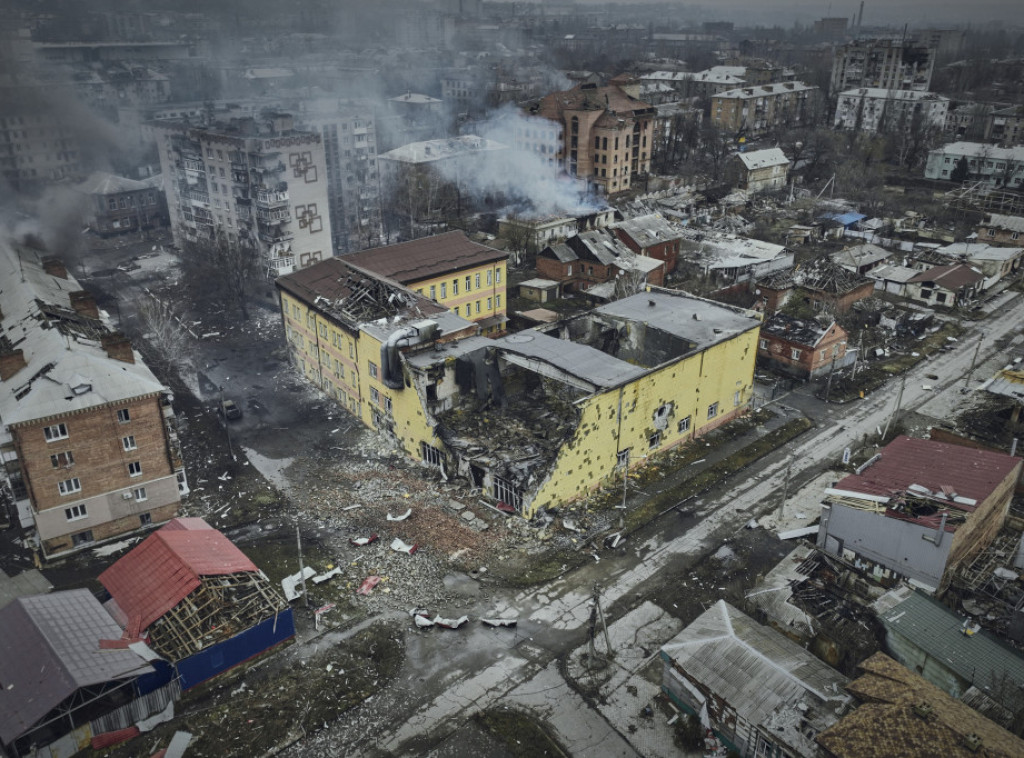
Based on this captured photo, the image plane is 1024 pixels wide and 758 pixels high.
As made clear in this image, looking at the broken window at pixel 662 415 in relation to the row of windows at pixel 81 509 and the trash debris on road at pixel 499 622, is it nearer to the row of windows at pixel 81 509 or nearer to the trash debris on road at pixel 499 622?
the trash debris on road at pixel 499 622

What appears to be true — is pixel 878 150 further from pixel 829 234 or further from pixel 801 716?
pixel 801 716

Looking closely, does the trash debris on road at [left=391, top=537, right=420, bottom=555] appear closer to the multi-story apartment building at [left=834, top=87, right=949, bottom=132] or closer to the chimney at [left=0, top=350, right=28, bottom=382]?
the chimney at [left=0, top=350, right=28, bottom=382]

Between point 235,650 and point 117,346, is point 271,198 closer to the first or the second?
point 117,346

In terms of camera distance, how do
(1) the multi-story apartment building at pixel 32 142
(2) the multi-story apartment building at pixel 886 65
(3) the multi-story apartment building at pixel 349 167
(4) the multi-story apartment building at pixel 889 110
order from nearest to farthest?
(1) the multi-story apartment building at pixel 32 142 < (3) the multi-story apartment building at pixel 349 167 < (4) the multi-story apartment building at pixel 889 110 < (2) the multi-story apartment building at pixel 886 65

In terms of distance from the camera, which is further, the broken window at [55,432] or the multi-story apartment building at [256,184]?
the multi-story apartment building at [256,184]

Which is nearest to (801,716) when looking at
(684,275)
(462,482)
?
(462,482)

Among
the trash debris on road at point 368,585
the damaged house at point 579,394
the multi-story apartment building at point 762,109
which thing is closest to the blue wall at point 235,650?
the trash debris on road at point 368,585

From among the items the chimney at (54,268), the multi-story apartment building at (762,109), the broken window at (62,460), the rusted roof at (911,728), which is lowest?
the rusted roof at (911,728)

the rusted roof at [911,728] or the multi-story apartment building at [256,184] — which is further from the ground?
the multi-story apartment building at [256,184]
